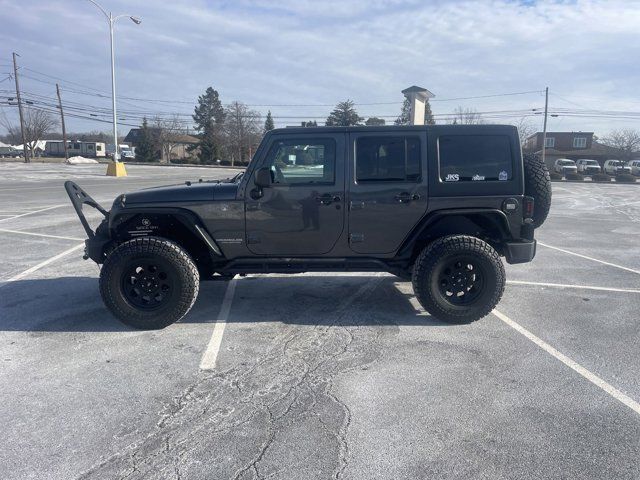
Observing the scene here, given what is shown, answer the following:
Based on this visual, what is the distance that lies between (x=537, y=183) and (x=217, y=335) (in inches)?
144

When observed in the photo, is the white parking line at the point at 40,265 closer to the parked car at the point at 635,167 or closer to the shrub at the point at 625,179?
the shrub at the point at 625,179

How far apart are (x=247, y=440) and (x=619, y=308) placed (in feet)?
15.5

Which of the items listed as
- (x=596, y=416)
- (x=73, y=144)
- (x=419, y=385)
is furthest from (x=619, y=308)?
(x=73, y=144)

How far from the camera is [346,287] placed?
6543mm

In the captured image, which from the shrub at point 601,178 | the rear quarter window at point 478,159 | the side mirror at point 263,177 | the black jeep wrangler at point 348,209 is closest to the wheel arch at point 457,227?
the black jeep wrangler at point 348,209

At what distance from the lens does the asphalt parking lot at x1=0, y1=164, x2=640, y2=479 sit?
2.90 meters

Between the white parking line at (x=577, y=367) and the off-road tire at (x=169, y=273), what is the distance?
328 centimetres

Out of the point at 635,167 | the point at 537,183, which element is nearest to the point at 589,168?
the point at 635,167

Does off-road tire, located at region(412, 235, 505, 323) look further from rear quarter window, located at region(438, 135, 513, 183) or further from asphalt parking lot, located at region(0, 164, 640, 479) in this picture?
rear quarter window, located at region(438, 135, 513, 183)

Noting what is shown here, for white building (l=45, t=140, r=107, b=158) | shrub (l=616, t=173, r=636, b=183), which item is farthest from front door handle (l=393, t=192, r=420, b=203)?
white building (l=45, t=140, r=107, b=158)

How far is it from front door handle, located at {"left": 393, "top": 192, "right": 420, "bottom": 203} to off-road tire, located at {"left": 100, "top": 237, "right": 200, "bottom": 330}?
7.14 feet

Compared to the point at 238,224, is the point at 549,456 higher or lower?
lower

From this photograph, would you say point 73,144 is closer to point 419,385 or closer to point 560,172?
point 560,172

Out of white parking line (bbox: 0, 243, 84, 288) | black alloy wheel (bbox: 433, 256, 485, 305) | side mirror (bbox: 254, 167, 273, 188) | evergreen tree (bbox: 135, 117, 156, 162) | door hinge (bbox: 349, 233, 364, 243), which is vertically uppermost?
evergreen tree (bbox: 135, 117, 156, 162)
